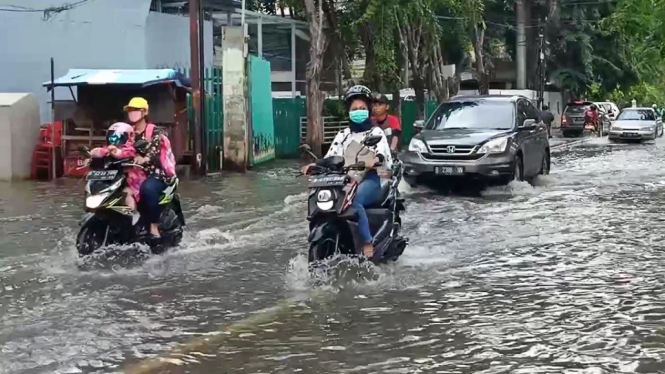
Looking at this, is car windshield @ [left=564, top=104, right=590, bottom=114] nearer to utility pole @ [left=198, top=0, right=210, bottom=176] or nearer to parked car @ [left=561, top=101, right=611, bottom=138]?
parked car @ [left=561, top=101, right=611, bottom=138]

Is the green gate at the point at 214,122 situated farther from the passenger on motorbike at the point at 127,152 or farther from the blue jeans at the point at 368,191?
the blue jeans at the point at 368,191

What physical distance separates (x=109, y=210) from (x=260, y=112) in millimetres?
13234

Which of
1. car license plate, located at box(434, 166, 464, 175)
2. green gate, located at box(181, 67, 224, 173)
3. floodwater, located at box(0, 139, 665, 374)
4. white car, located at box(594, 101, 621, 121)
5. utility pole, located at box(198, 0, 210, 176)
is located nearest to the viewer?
floodwater, located at box(0, 139, 665, 374)

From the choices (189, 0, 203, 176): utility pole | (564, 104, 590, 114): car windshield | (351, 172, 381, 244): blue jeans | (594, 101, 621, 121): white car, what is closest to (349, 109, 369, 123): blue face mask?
(351, 172, 381, 244): blue jeans

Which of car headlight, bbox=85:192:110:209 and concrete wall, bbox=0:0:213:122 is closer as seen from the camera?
car headlight, bbox=85:192:110:209

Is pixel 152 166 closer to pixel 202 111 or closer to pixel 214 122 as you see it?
pixel 202 111

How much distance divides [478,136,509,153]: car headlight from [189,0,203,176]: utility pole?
626 centimetres

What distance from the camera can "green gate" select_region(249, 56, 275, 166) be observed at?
21094 millimetres

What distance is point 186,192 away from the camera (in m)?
16.2

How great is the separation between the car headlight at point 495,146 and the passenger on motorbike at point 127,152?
7.24 meters

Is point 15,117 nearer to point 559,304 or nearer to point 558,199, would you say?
point 558,199

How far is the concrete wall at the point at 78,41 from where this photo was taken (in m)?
22.4

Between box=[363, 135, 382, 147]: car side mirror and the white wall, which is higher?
the white wall

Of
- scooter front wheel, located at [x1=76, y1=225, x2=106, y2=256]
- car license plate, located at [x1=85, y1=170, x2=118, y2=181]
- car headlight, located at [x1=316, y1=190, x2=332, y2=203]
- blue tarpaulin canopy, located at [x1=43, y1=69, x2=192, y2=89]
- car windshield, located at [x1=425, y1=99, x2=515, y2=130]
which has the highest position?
blue tarpaulin canopy, located at [x1=43, y1=69, x2=192, y2=89]
